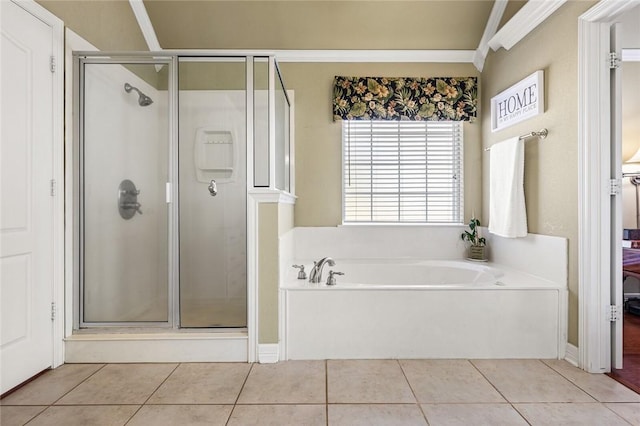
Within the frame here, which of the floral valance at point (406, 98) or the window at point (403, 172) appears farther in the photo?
the window at point (403, 172)

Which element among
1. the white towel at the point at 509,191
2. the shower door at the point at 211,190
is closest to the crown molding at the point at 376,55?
the white towel at the point at 509,191

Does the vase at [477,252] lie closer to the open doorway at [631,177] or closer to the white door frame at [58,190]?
the open doorway at [631,177]

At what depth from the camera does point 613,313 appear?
1.99 m

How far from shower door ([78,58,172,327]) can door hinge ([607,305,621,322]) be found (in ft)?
8.44

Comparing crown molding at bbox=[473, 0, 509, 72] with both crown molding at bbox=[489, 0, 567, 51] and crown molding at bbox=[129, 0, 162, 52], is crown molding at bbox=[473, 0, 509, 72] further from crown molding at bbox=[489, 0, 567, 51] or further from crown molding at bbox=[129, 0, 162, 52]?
crown molding at bbox=[129, 0, 162, 52]

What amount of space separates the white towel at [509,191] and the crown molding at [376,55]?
95 centimetres

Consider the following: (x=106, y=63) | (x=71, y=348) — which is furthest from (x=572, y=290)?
(x=106, y=63)

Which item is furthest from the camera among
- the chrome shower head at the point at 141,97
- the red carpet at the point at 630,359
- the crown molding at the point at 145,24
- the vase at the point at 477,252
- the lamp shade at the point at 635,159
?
the lamp shade at the point at 635,159

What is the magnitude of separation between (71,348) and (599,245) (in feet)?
10.2

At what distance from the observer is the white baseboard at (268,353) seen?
2.15 m

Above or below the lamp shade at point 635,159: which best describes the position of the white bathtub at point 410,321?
below

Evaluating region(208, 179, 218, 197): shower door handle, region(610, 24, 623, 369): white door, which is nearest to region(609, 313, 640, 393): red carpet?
region(610, 24, 623, 369): white door

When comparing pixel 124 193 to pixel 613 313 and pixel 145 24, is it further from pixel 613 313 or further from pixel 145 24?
pixel 613 313

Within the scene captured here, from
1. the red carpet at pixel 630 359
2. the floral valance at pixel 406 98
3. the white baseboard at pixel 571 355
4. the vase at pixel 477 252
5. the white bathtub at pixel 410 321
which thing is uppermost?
the floral valance at pixel 406 98
